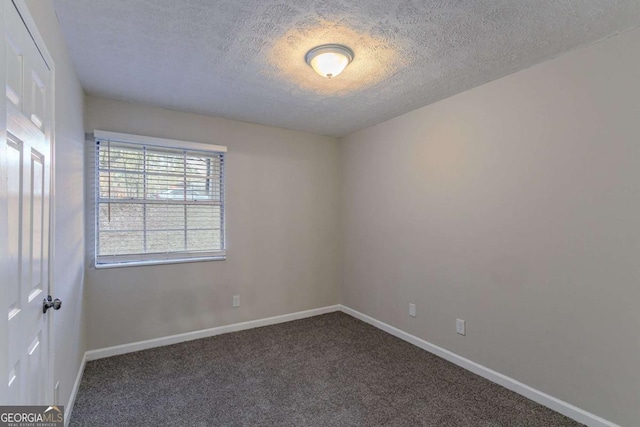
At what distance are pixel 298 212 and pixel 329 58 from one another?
228 cm

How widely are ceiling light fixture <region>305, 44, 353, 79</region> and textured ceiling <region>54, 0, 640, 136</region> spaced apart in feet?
0.16

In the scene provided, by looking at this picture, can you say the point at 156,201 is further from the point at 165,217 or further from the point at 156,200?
the point at 165,217

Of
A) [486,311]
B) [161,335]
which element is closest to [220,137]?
[161,335]

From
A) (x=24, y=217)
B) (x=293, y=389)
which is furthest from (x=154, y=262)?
(x=24, y=217)

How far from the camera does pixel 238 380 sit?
8.38 ft

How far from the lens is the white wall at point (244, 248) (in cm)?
303

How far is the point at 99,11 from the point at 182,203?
6.39 feet

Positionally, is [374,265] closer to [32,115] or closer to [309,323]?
[309,323]

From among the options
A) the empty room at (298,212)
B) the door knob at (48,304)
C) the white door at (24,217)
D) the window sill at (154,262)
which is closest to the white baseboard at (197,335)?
the empty room at (298,212)

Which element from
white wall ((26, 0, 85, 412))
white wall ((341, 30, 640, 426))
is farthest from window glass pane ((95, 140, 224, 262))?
white wall ((341, 30, 640, 426))

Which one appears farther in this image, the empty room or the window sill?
the window sill

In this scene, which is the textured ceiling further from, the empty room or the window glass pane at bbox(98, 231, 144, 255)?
the window glass pane at bbox(98, 231, 144, 255)

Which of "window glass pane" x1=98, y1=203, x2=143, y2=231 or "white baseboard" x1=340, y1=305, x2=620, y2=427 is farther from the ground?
"window glass pane" x1=98, y1=203, x2=143, y2=231

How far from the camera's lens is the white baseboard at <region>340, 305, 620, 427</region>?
6.62 feet
